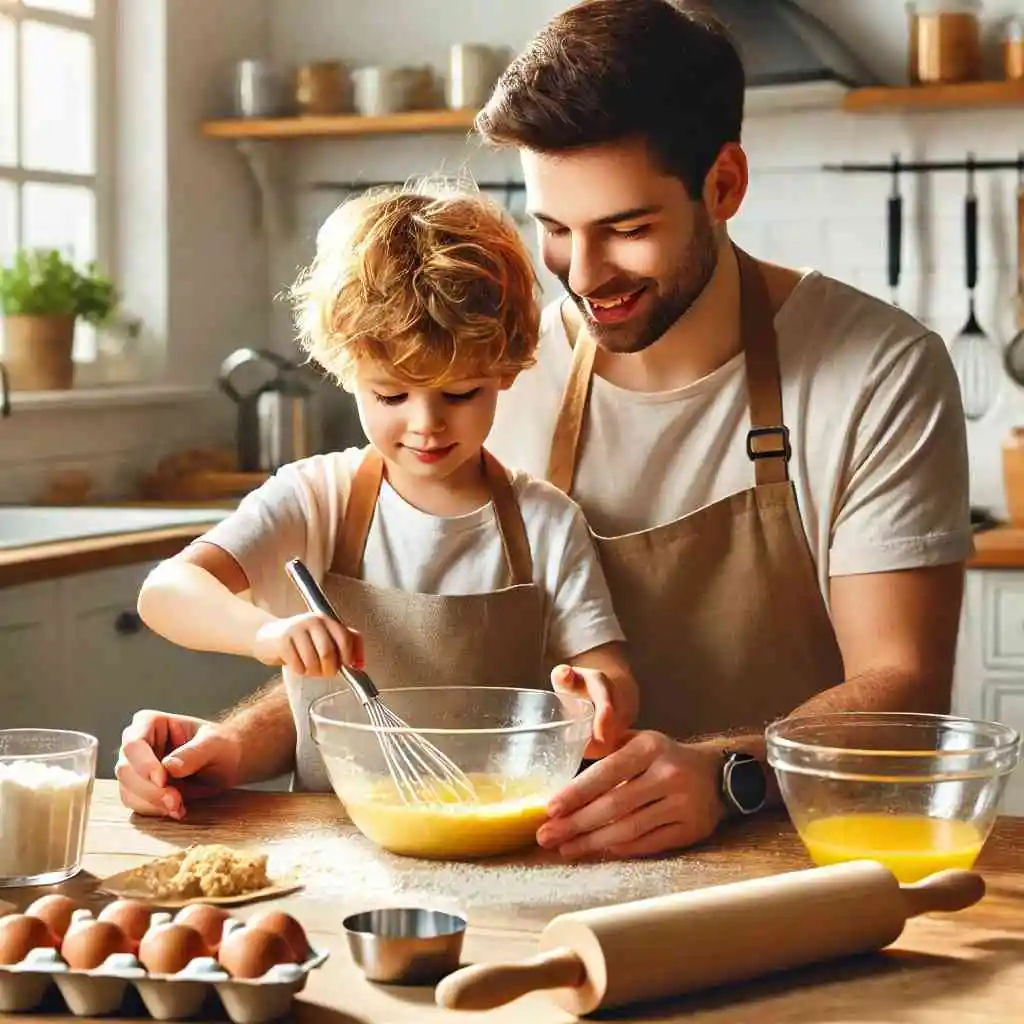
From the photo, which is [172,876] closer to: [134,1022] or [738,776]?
[134,1022]

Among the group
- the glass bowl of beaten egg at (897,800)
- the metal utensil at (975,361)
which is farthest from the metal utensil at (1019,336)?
the glass bowl of beaten egg at (897,800)

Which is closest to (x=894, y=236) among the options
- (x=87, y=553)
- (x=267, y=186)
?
(x=267, y=186)

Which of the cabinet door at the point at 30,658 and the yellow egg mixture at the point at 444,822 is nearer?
the yellow egg mixture at the point at 444,822

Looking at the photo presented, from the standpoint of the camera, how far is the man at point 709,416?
6.25ft

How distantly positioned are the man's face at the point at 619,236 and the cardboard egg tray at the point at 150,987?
1003mm

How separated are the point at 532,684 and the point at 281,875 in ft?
1.96

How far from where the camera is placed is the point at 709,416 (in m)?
2.11

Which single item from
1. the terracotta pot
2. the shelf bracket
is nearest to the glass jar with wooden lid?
the shelf bracket

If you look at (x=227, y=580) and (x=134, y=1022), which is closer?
(x=134, y=1022)

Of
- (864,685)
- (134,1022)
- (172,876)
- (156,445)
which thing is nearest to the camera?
(134,1022)

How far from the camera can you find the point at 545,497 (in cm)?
198

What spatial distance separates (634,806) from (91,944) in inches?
19.8

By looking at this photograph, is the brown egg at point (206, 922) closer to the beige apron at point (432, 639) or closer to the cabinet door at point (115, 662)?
the beige apron at point (432, 639)

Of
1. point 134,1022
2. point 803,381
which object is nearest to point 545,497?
point 803,381
